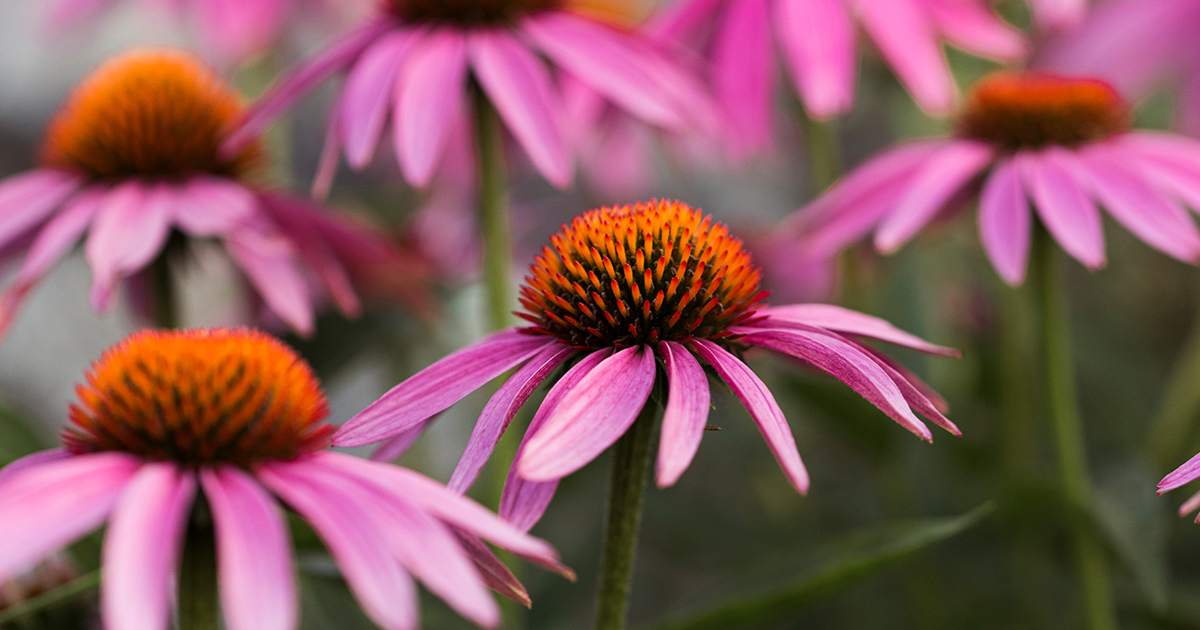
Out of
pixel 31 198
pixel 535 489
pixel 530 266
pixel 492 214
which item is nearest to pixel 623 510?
pixel 535 489

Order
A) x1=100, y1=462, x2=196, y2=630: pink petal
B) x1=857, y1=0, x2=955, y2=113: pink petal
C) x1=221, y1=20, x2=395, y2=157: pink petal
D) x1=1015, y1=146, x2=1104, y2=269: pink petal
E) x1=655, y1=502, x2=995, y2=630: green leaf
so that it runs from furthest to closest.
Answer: x1=857, y1=0, x2=955, y2=113: pink petal < x1=221, y1=20, x2=395, y2=157: pink petal < x1=1015, y1=146, x2=1104, y2=269: pink petal < x1=655, y1=502, x2=995, y2=630: green leaf < x1=100, y1=462, x2=196, y2=630: pink petal

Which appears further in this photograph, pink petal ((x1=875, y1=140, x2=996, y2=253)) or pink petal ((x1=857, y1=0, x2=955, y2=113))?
pink petal ((x1=857, y1=0, x2=955, y2=113))

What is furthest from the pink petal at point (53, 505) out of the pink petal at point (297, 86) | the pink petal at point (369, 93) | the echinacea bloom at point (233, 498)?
the pink petal at point (297, 86)

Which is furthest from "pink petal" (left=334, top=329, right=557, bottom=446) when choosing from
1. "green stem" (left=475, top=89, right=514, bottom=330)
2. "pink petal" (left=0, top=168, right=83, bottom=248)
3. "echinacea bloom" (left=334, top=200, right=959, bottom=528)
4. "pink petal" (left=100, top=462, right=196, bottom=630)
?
"pink petal" (left=0, top=168, right=83, bottom=248)

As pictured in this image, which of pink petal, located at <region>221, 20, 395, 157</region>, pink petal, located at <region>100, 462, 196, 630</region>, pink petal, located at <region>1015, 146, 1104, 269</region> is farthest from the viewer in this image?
pink petal, located at <region>221, 20, 395, 157</region>

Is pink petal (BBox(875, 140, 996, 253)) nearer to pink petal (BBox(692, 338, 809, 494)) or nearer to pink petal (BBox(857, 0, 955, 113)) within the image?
pink petal (BBox(857, 0, 955, 113))

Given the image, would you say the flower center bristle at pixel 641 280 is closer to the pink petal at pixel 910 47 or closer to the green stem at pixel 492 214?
the green stem at pixel 492 214

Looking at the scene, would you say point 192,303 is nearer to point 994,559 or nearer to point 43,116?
point 43,116
